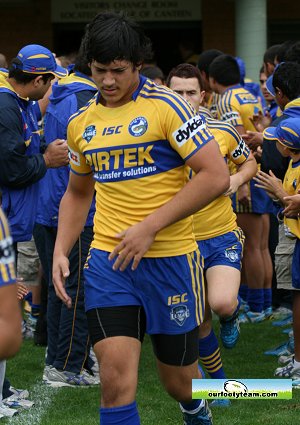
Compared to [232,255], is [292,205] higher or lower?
higher

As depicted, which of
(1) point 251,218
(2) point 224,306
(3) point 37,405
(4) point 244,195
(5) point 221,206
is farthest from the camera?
(1) point 251,218

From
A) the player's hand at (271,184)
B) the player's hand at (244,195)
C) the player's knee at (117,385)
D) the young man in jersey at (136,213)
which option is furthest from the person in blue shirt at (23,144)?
the player's hand at (244,195)

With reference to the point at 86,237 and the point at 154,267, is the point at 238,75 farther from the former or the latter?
the point at 154,267

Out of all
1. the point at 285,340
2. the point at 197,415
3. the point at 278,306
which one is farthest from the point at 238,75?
the point at 197,415

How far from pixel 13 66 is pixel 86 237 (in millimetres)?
1293

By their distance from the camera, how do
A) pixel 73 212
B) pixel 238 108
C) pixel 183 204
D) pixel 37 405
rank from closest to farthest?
pixel 183 204, pixel 73 212, pixel 37 405, pixel 238 108

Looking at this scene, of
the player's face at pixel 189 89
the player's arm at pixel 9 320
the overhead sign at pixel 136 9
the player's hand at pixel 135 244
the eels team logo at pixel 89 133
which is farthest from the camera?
the overhead sign at pixel 136 9

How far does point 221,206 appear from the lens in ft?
21.4

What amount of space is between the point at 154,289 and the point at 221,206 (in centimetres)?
182

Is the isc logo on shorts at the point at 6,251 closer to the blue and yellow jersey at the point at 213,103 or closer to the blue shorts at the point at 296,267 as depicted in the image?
the blue shorts at the point at 296,267

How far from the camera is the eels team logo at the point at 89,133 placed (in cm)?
483

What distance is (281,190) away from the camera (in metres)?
6.93

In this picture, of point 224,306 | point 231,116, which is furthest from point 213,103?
point 224,306

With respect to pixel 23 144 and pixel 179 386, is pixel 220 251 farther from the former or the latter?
pixel 179 386
